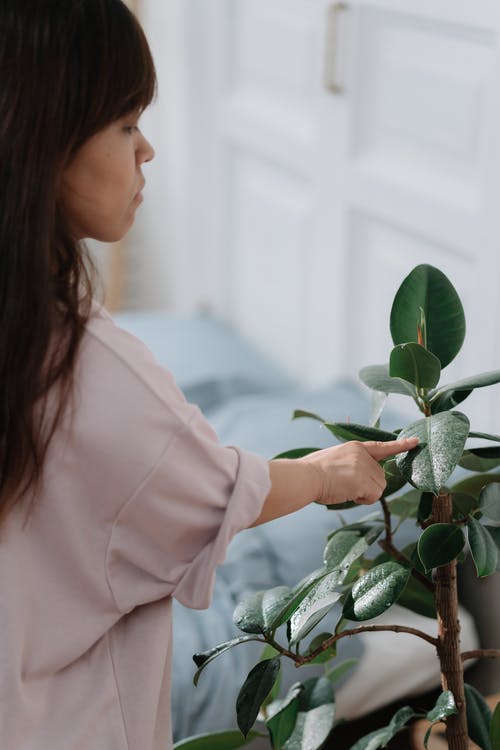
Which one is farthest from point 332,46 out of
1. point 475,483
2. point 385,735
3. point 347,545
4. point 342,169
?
point 385,735

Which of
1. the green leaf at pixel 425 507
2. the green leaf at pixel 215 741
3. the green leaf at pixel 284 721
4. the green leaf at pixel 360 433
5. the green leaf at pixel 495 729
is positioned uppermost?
the green leaf at pixel 360 433

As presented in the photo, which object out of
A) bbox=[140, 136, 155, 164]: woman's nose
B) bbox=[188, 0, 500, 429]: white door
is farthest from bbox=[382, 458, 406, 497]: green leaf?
bbox=[188, 0, 500, 429]: white door

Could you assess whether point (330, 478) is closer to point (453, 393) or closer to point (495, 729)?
point (453, 393)

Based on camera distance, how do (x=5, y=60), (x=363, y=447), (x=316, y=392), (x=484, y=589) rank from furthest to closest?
(x=316, y=392) < (x=484, y=589) < (x=363, y=447) < (x=5, y=60)

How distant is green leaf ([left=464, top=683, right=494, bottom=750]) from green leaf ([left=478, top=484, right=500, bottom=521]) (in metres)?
0.24

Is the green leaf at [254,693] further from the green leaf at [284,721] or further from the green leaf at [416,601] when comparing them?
the green leaf at [416,601]

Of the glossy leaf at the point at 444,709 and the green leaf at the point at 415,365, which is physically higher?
the green leaf at the point at 415,365

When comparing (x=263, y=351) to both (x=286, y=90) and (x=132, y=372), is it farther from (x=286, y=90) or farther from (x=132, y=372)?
(x=132, y=372)

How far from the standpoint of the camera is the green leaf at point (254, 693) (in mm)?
976

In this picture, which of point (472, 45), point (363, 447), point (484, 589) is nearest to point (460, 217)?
point (472, 45)

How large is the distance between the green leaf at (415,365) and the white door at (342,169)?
71 cm

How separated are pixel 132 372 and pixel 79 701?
0.32 m

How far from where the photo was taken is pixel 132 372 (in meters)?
0.89

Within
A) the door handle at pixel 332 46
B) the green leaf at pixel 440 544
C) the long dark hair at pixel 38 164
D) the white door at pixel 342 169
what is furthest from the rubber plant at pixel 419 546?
the door handle at pixel 332 46
